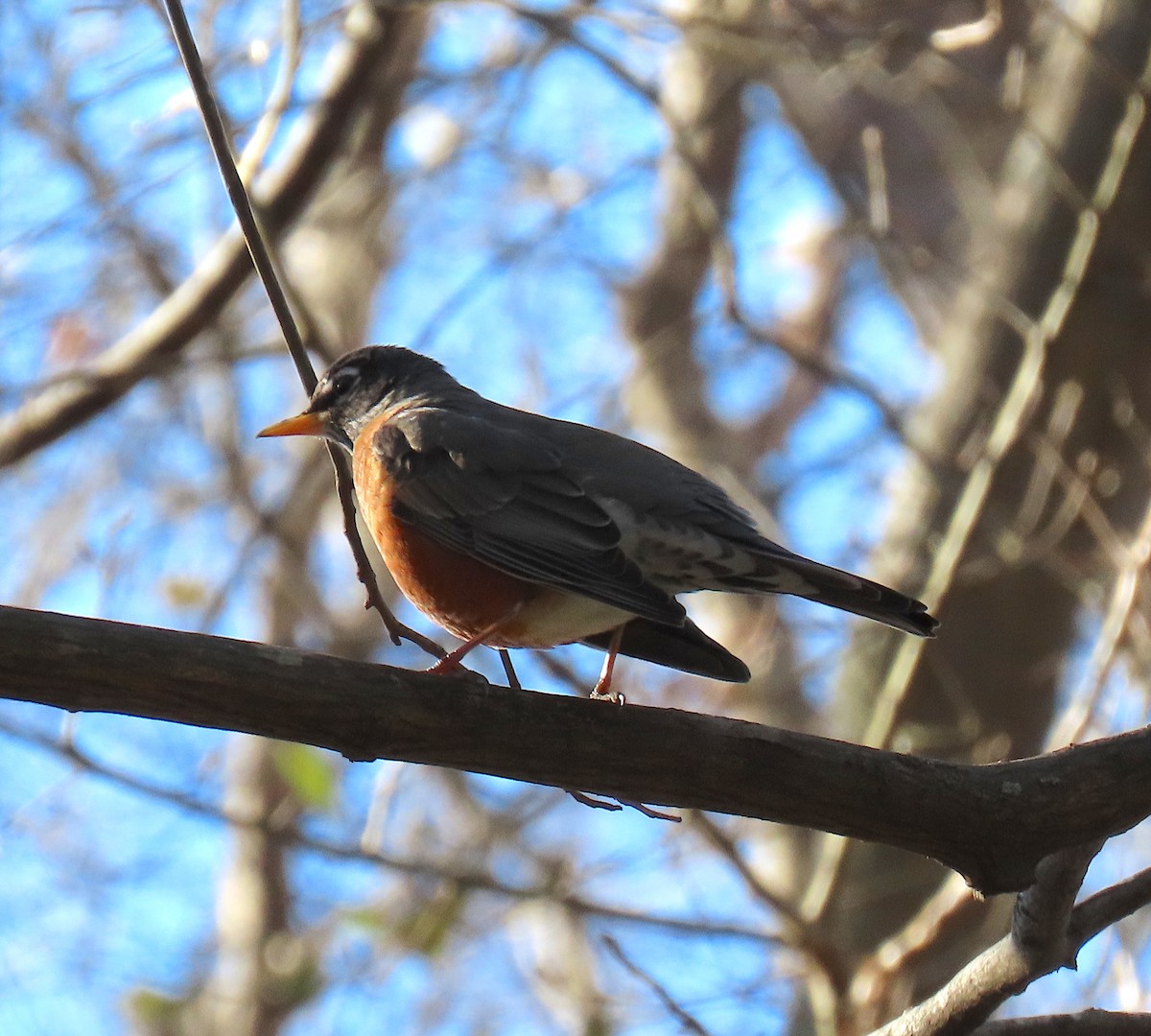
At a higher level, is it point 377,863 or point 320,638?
point 320,638

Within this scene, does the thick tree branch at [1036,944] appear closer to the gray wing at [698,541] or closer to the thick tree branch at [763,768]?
the thick tree branch at [763,768]

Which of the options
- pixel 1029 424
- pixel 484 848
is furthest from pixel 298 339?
pixel 484 848

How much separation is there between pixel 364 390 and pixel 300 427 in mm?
324

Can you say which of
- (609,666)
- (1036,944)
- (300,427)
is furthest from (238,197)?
(1036,944)

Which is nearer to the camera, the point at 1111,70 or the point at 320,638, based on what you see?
the point at 1111,70

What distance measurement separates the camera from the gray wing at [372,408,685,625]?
312 centimetres

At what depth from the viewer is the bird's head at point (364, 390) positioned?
14.0 feet

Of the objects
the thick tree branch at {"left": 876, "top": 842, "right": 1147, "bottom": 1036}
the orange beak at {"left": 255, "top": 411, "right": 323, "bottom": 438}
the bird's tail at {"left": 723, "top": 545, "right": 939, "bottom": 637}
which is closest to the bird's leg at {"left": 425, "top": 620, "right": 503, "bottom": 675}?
the bird's tail at {"left": 723, "top": 545, "right": 939, "bottom": 637}

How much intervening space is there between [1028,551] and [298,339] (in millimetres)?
3613

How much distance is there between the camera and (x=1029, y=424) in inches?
201

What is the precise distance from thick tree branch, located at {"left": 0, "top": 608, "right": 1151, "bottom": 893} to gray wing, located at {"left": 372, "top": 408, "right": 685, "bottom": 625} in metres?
0.49

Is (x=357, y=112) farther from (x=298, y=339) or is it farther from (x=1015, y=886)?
(x=1015, y=886)

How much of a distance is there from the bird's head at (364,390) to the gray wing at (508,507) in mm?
424

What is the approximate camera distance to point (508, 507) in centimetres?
346
